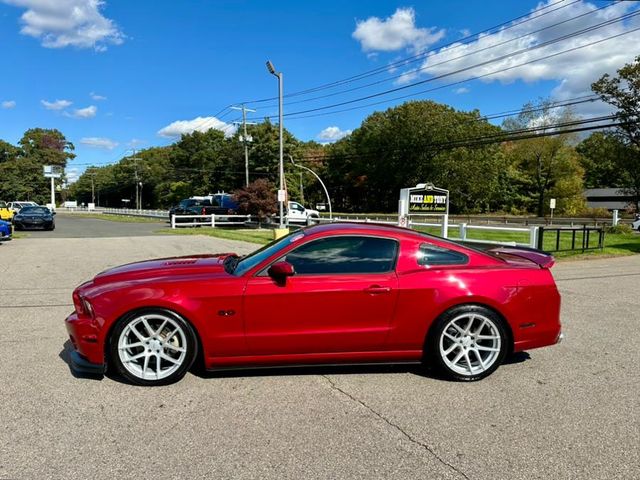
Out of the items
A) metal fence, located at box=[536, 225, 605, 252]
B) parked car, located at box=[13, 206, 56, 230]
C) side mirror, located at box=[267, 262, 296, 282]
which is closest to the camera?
side mirror, located at box=[267, 262, 296, 282]

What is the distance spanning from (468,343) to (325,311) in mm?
1352

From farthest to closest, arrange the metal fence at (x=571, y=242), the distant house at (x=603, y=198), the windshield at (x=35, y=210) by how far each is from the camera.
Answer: the distant house at (x=603, y=198), the windshield at (x=35, y=210), the metal fence at (x=571, y=242)

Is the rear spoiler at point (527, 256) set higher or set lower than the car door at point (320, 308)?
higher

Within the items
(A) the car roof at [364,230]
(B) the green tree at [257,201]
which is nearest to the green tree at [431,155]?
(B) the green tree at [257,201]

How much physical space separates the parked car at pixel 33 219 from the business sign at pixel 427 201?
66.5ft

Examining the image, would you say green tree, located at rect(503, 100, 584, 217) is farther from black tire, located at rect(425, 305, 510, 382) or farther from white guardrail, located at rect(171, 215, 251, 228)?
black tire, located at rect(425, 305, 510, 382)

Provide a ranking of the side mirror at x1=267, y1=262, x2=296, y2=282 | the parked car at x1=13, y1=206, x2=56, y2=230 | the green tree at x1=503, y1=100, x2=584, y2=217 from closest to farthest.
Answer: the side mirror at x1=267, y1=262, x2=296, y2=282 → the parked car at x1=13, y1=206, x2=56, y2=230 → the green tree at x1=503, y1=100, x2=584, y2=217

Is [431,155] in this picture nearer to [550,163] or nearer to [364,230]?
[550,163]

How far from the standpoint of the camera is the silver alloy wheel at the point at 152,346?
4.17m

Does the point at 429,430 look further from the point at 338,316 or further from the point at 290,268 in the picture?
the point at 290,268

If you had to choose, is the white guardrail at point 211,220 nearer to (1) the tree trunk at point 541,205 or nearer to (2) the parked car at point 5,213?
(2) the parked car at point 5,213

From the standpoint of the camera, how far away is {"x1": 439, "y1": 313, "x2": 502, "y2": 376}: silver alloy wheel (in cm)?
439

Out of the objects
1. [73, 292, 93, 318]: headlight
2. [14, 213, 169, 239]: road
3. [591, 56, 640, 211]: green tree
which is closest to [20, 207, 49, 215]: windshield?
[14, 213, 169, 239]: road

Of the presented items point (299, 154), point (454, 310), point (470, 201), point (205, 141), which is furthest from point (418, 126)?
point (454, 310)
